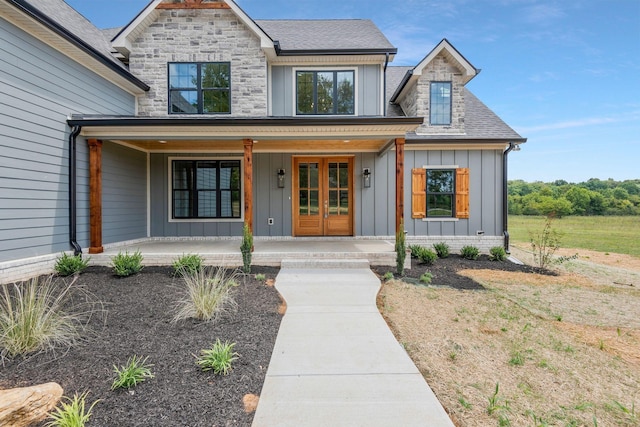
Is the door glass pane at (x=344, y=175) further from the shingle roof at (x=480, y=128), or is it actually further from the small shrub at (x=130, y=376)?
the small shrub at (x=130, y=376)

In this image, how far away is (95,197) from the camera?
21.7 feet

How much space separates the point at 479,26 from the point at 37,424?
21766mm

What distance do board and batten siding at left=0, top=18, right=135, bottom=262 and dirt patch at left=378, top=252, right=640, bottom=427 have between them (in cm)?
620

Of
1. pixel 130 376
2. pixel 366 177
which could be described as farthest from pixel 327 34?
pixel 130 376

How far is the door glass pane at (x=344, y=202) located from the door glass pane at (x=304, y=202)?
0.99m

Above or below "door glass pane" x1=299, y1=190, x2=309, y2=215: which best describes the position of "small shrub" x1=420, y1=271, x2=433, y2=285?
below

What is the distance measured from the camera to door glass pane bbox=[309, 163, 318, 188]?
920 cm

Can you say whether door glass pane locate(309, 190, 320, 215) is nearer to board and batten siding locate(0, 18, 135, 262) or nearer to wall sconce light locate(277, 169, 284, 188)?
wall sconce light locate(277, 169, 284, 188)

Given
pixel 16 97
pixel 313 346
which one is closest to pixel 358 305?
pixel 313 346

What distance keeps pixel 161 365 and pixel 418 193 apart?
25.8ft

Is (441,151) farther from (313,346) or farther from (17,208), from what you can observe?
(17,208)

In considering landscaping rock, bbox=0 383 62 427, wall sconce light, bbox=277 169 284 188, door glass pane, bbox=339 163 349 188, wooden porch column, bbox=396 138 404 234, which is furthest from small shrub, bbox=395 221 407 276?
landscaping rock, bbox=0 383 62 427

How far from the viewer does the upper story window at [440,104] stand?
29.1 ft

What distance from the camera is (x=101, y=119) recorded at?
621 centimetres
